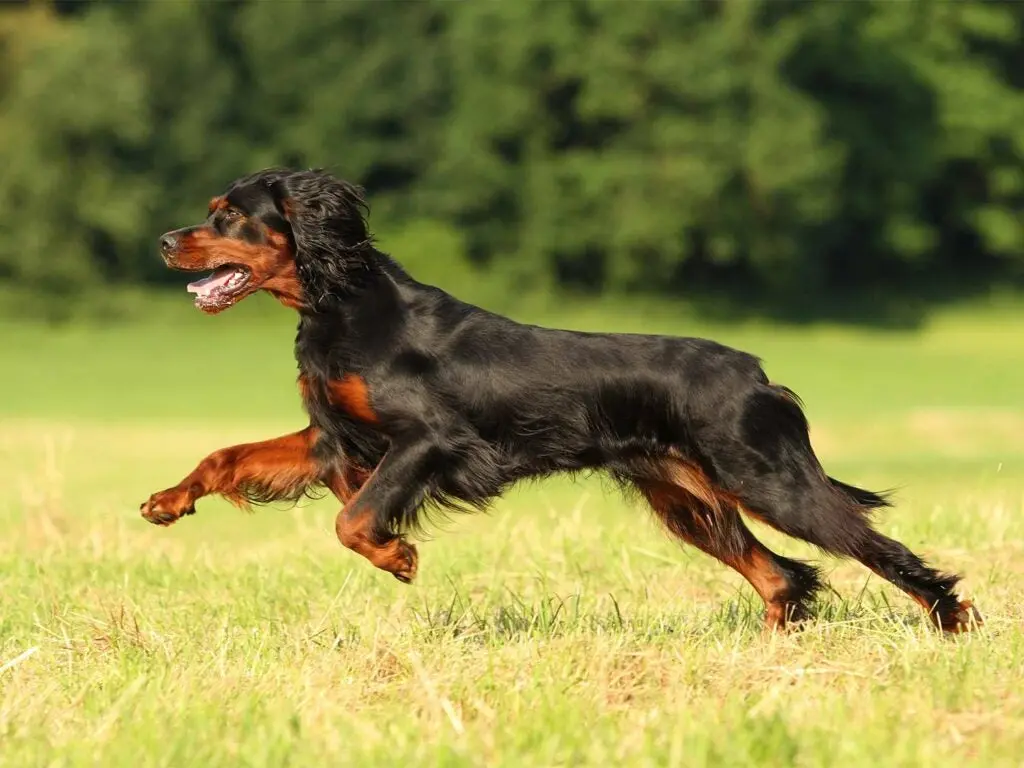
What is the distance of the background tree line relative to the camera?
124ft

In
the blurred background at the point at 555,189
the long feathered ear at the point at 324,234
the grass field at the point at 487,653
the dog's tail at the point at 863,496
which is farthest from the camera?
the blurred background at the point at 555,189

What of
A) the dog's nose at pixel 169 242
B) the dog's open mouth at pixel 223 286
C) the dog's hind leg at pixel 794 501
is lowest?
the dog's hind leg at pixel 794 501

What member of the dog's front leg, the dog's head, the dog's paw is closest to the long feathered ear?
the dog's head

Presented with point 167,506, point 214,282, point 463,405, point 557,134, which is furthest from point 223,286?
point 557,134

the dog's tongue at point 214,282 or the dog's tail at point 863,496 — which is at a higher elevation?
the dog's tongue at point 214,282

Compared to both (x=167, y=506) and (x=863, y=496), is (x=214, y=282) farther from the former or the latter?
(x=863, y=496)

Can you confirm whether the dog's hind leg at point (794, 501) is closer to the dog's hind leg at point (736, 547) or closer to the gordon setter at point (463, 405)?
the gordon setter at point (463, 405)

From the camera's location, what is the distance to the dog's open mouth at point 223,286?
218 inches

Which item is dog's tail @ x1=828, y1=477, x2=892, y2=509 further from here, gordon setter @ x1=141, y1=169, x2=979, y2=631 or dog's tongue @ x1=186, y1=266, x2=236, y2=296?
dog's tongue @ x1=186, y1=266, x2=236, y2=296

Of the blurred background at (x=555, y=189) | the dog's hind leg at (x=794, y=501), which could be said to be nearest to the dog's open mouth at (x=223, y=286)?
the dog's hind leg at (x=794, y=501)

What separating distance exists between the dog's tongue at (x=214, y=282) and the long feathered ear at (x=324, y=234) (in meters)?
0.27

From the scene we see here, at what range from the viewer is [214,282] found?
5.61m

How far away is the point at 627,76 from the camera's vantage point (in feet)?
126

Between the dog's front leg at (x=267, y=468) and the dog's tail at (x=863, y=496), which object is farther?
the dog's tail at (x=863, y=496)
